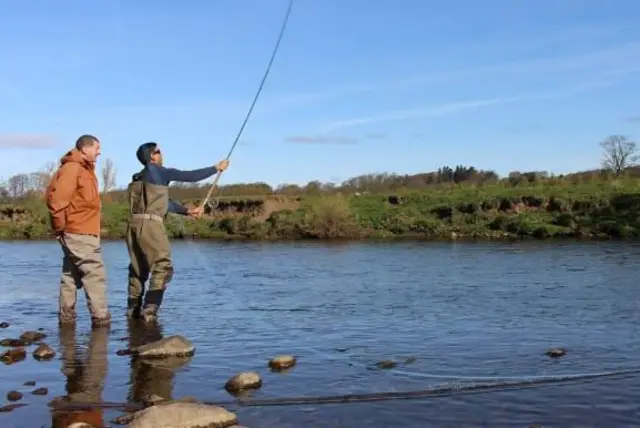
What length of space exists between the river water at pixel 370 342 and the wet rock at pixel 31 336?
24cm

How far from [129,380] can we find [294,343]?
206 cm

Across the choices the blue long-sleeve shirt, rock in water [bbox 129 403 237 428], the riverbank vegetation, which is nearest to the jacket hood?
the blue long-sleeve shirt

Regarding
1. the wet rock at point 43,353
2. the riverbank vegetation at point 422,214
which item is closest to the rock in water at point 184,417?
the wet rock at point 43,353

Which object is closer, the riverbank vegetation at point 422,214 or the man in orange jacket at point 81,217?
the man in orange jacket at point 81,217

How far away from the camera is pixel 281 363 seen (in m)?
6.41

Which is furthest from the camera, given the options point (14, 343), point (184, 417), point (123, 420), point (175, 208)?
point (175, 208)

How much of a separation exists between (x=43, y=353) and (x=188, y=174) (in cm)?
282

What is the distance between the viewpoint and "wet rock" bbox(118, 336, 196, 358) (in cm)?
675

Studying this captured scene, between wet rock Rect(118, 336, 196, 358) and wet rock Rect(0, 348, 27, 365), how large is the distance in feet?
2.76

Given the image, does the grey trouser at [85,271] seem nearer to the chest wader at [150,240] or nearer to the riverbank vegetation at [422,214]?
the chest wader at [150,240]

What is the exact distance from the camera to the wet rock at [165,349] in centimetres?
675

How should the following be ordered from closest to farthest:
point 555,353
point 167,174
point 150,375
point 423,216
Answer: point 150,375, point 555,353, point 167,174, point 423,216

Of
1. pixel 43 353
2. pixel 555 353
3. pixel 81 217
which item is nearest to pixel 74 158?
pixel 81 217

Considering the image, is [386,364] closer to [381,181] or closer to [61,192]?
[61,192]
